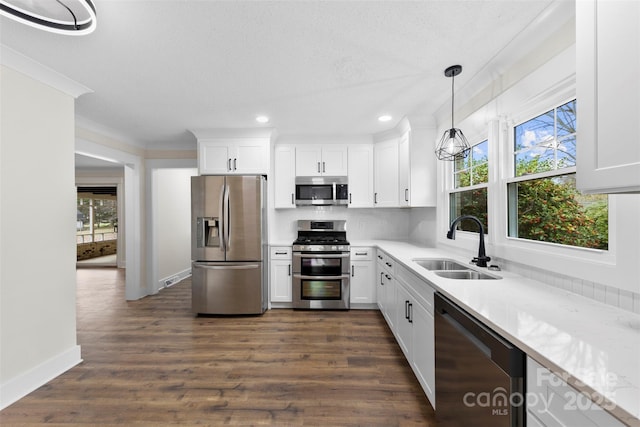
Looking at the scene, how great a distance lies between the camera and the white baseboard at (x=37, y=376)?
1952 millimetres

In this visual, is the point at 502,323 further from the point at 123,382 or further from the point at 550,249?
the point at 123,382

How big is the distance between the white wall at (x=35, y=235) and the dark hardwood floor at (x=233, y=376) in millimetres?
224

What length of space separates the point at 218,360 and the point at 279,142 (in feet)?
9.32

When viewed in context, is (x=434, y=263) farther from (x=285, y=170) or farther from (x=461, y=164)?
(x=285, y=170)

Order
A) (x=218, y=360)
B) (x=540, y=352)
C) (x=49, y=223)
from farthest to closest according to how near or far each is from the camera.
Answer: (x=218, y=360) → (x=49, y=223) → (x=540, y=352)

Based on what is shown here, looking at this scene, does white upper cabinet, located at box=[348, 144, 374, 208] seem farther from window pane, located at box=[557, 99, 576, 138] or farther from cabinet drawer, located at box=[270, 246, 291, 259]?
window pane, located at box=[557, 99, 576, 138]

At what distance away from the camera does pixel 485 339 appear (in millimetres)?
1164

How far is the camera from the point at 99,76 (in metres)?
2.28

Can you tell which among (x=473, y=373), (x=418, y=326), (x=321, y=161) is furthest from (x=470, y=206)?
(x=321, y=161)

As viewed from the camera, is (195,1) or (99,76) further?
(99,76)

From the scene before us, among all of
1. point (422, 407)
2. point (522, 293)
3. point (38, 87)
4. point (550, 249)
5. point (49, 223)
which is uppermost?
point (38, 87)

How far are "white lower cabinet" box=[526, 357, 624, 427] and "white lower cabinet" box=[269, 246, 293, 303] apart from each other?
3105mm

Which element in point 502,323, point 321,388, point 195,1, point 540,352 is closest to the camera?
point 540,352

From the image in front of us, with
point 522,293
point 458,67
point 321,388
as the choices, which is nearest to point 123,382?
point 321,388
